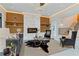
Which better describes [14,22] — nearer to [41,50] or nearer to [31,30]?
[31,30]

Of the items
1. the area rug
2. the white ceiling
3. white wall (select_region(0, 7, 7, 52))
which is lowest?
the area rug

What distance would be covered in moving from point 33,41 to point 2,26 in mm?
519

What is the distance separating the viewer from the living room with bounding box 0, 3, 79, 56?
6.50ft

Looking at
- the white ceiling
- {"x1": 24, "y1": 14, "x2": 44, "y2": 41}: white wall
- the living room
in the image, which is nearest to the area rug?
the living room

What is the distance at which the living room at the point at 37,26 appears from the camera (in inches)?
78.0

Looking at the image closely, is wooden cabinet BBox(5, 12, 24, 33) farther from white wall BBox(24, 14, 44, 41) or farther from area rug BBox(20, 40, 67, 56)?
area rug BBox(20, 40, 67, 56)

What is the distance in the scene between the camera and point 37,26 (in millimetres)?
2023

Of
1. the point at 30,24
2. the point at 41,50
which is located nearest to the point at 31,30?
the point at 30,24

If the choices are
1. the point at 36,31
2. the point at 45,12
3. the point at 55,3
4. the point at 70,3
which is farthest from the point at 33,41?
the point at 70,3

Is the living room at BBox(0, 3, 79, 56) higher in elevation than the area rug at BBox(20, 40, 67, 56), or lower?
higher

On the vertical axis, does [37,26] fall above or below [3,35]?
above

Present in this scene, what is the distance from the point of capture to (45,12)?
2.01m

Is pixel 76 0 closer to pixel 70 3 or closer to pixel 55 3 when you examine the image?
pixel 70 3

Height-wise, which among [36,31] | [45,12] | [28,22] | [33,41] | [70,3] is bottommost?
[33,41]
